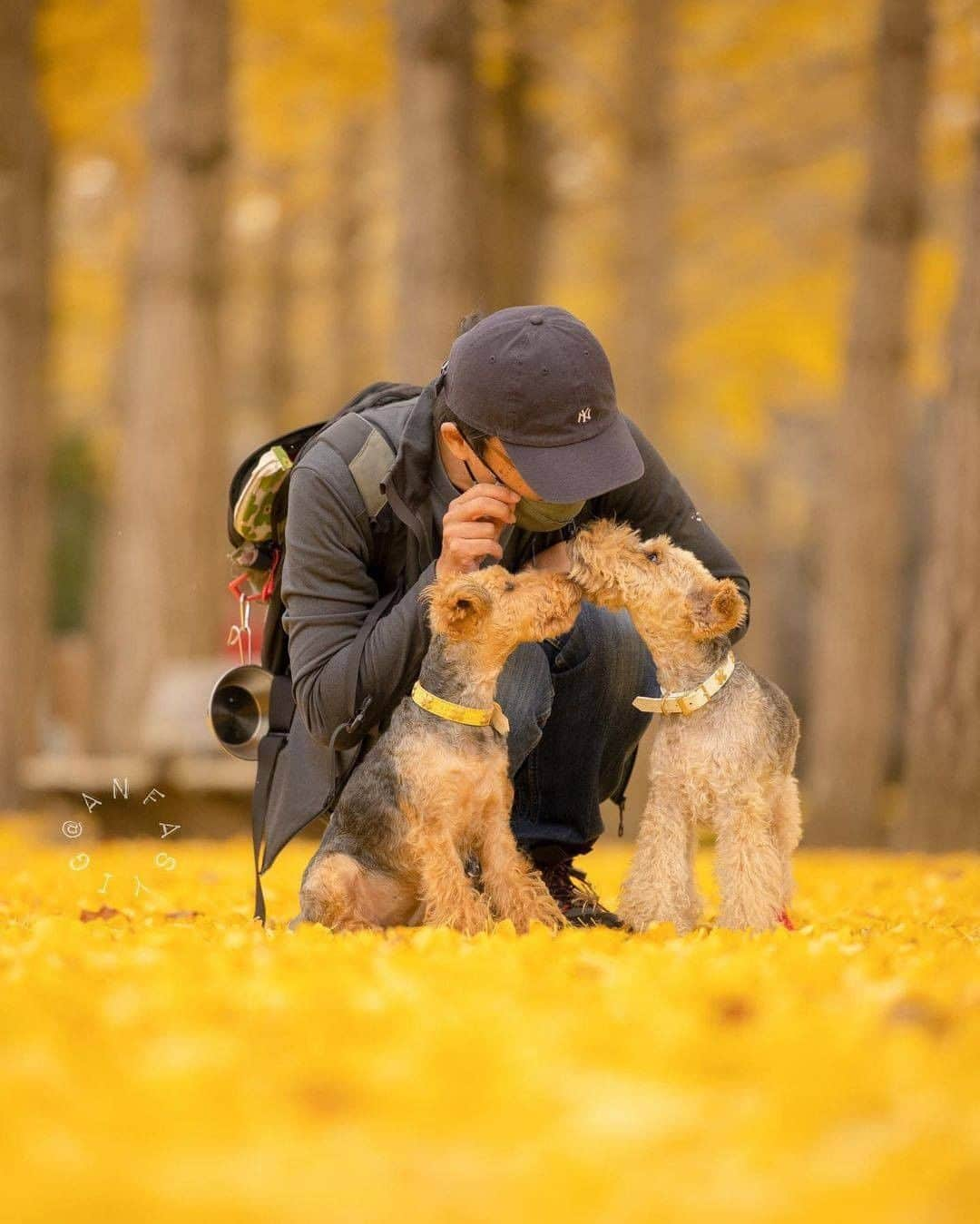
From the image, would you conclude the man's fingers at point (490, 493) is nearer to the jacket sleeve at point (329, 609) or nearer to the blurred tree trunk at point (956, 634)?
the jacket sleeve at point (329, 609)

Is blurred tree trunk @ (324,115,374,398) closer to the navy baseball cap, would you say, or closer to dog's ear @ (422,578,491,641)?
the navy baseball cap

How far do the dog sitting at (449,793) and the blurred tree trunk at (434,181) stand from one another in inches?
198

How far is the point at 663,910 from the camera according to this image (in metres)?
4.16

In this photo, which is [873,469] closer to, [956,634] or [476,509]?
[956,634]

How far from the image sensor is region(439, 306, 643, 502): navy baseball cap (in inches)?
155

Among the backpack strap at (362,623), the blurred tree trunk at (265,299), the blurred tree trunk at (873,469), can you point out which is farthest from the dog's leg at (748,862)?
the blurred tree trunk at (265,299)

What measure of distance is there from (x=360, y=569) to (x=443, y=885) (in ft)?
3.14

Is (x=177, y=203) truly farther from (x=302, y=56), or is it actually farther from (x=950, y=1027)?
(x=950, y=1027)

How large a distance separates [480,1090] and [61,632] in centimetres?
2304

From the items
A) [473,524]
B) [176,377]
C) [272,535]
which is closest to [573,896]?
[473,524]

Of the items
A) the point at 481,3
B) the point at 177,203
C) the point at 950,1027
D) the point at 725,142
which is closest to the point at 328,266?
the point at 725,142

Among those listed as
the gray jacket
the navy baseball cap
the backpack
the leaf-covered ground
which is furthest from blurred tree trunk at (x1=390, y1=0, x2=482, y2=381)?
the leaf-covered ground

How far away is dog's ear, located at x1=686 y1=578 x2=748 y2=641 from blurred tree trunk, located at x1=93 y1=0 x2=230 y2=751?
720cm

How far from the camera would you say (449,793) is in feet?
13.0
